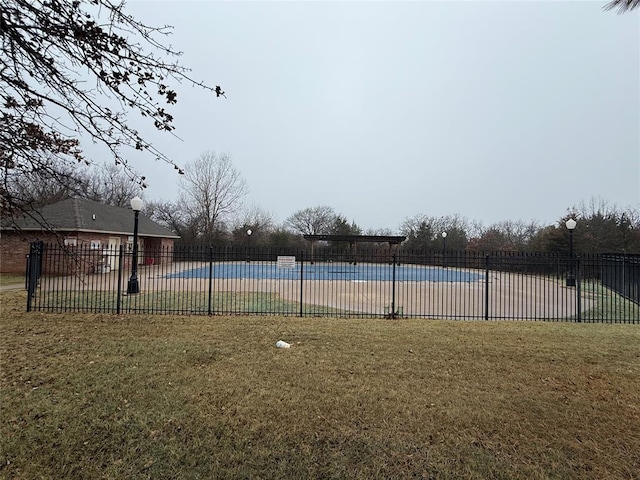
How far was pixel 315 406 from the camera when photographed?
11.0 feet

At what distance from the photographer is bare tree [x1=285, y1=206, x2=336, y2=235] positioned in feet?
142

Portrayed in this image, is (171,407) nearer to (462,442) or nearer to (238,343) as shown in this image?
(238,343)

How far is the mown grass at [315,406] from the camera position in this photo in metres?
2.49

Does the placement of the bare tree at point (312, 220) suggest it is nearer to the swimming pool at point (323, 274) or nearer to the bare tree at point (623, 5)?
the swimming pool at point (323, 274)

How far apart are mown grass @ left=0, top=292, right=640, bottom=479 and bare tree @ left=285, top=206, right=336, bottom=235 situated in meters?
37.2

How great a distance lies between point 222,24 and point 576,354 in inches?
286

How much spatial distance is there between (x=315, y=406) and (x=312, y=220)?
40479 mm

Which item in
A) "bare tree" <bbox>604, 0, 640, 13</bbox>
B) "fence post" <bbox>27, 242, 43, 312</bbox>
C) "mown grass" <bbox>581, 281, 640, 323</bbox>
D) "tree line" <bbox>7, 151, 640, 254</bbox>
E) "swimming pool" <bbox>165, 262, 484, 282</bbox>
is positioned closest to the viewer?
"bare tree" <bbox>604, 0, 640, 13</bbox>

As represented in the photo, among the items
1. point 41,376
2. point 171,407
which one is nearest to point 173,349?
point 41,376

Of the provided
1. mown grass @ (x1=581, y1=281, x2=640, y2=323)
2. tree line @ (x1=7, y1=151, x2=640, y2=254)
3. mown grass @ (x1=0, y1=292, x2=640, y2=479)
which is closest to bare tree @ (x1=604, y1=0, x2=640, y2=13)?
mown grass @ (x1=0, y1=292, x2=640, y2=479)

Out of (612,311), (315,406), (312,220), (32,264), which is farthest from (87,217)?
(312,220)

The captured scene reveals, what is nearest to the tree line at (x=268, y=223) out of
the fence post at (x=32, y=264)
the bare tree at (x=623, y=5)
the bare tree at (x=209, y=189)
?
the bare tree at (x=209, y=189)

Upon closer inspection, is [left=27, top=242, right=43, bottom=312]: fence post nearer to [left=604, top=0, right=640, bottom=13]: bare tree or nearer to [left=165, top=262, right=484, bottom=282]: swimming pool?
[left=165, top=262, right=484, bottom=282]: swimming pool

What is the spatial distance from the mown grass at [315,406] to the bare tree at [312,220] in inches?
1466
